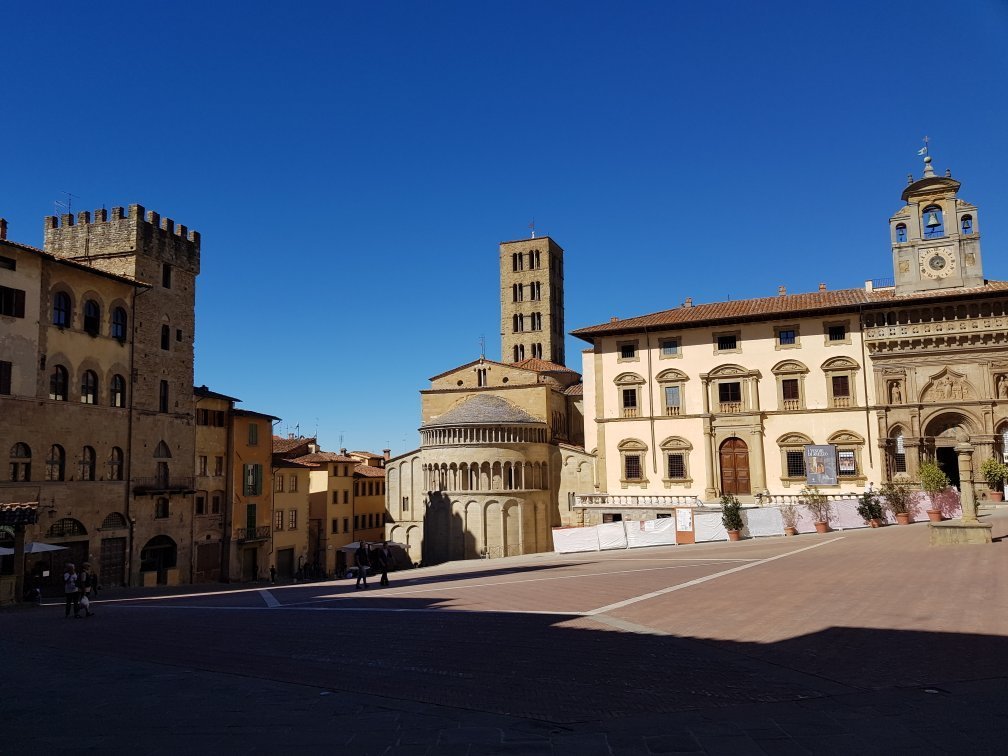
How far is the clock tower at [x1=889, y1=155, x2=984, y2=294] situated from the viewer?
4444cm

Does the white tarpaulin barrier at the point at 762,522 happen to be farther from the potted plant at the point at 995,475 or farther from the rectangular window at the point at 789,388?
the rectangular window at the point at 789,388

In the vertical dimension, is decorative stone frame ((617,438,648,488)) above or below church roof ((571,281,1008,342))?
below

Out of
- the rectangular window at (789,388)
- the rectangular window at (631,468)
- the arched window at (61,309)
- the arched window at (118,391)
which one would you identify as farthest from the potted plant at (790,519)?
the arched window at (61,309)

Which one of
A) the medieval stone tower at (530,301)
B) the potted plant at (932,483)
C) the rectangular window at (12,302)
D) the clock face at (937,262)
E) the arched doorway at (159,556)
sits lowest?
the arched doorway at (159,556)

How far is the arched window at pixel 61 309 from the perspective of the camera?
35.9 meters

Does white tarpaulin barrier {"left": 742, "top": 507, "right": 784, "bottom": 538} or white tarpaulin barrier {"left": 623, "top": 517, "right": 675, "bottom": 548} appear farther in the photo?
white tarpaulin barrier {"left": 623, "top": 517, "right": 675, "bottom": 548}

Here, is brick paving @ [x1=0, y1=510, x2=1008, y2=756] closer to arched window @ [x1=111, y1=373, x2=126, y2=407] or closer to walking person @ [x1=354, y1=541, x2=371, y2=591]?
walking person @ [x1=354, y1=541, x2=371, y2=591]

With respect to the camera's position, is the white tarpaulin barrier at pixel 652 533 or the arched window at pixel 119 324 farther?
the arched window at pixel 119 324

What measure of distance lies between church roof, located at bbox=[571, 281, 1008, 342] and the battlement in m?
27.1

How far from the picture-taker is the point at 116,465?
3862 cm

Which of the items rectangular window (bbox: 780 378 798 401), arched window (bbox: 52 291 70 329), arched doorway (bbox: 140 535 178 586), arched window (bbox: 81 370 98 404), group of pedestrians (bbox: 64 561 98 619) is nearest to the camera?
group of pedestrians (bbox: 64 561 98 619)

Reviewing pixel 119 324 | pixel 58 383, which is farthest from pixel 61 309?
pixel 119 324

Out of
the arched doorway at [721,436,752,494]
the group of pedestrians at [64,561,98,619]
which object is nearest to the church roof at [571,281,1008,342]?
the arched doorway at [721,436,752,494]

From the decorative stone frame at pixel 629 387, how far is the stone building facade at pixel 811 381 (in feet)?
0.28
